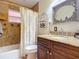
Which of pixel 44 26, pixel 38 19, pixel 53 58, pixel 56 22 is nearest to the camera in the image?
pixel 53 58

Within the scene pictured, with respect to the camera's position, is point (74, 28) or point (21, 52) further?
point (21, 52)

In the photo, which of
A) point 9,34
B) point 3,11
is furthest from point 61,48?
point 9,34

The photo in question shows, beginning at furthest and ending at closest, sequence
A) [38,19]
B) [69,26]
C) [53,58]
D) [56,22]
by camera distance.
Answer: [38,19]
[56,22]
[69,26]
[53,58]

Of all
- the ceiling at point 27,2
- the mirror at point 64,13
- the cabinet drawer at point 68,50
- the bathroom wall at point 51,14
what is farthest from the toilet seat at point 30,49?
the ceiling at point 27,2

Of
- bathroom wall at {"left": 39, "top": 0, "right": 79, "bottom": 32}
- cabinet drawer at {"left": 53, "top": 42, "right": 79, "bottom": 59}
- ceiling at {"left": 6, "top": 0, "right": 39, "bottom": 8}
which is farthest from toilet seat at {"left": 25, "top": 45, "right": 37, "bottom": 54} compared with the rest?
ceiling at {"left": 6, "top": 0, "right": 39, "bottom": 8}

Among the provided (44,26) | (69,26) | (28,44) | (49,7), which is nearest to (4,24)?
(28,44)

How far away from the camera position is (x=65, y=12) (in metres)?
2.21

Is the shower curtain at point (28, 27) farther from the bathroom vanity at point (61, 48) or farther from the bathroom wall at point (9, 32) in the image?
the bathroom vanity at point (61, 48)

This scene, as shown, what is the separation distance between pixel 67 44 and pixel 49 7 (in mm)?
1805

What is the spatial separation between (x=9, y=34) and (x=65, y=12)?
6.38 ft

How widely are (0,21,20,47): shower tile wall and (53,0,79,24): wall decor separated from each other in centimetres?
147

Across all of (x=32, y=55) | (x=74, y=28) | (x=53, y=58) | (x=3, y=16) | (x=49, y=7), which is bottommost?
(x=32, y=55)

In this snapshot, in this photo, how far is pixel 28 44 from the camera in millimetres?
2961

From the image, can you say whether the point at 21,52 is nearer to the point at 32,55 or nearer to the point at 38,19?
the point at 32,55
